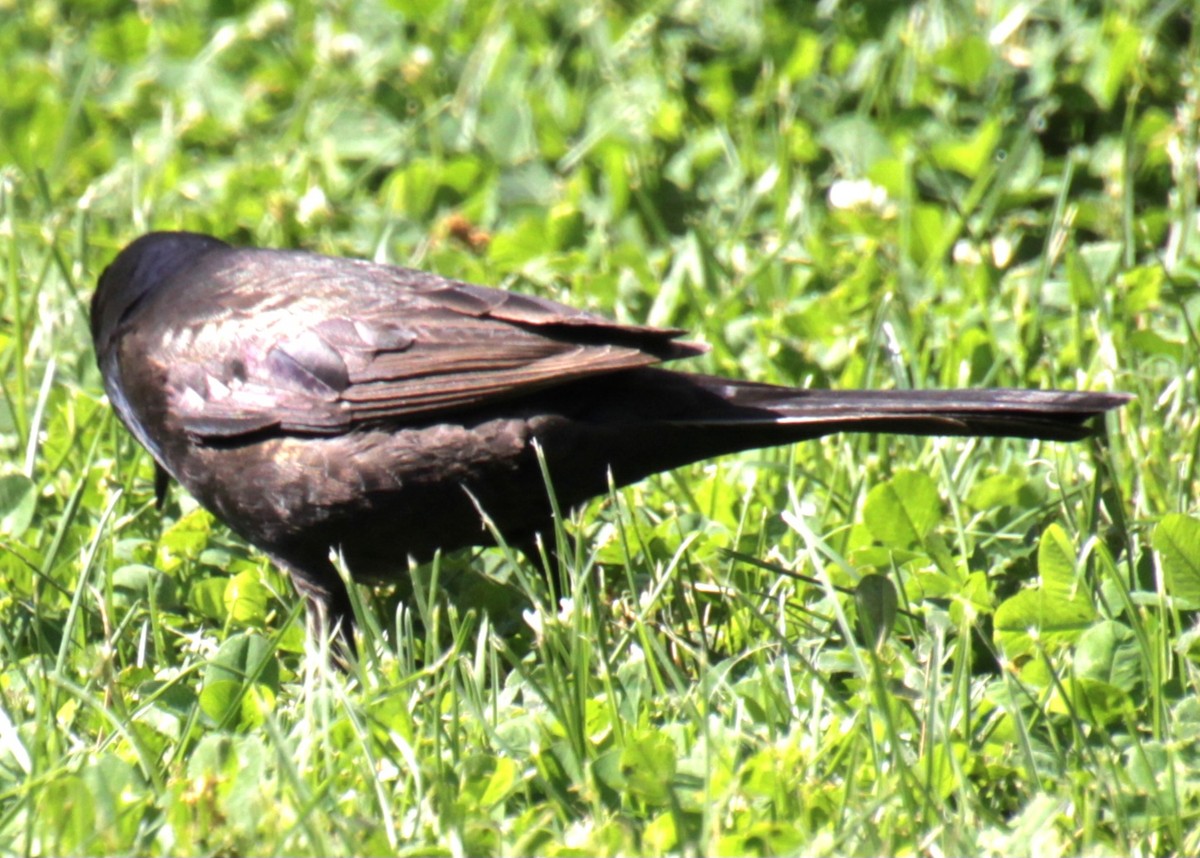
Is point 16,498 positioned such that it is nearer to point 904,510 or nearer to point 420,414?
point 420,414

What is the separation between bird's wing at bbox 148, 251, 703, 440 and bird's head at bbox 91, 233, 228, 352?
1.34ft

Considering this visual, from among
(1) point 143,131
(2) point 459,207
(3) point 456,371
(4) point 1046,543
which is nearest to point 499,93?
(2) point 459,207

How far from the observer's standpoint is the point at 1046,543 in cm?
373

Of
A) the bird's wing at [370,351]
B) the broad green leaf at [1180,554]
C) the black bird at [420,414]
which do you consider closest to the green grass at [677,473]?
the broad green leaf at [1180,554]

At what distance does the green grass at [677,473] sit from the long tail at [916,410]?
0.87 feet

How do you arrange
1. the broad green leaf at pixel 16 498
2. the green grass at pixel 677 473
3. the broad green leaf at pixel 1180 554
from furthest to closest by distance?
1. the broad green leaf at pixel 16 498
2. the broad green leaf at pixel 1180 554
3. the green grass at pixel 677 473

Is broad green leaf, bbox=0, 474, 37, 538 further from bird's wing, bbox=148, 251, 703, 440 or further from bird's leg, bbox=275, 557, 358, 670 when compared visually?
bird's leg, bbox=275, 557, 358, 670

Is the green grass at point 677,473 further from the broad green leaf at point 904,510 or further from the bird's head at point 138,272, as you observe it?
the bird's head at point 138,272

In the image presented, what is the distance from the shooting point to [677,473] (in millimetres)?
4707

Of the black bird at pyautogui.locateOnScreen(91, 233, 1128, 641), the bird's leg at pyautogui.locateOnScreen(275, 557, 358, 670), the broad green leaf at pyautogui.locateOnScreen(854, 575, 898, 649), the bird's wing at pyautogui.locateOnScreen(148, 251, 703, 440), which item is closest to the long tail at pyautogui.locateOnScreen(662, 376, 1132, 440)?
the black bird at pyautogui.locateOnScreen(91, 233, 1128, 641)

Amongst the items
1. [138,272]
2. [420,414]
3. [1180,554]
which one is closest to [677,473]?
[420,414]

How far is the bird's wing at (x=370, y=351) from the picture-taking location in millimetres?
3969

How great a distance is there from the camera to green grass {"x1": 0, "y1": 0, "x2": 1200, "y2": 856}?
10.2 ft

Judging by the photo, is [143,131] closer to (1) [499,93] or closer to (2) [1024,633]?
(1) [499,93]
